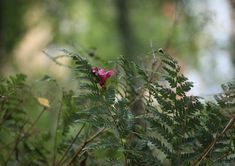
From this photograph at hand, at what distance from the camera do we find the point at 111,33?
23.2 ft

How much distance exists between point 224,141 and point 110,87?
0.80 ft

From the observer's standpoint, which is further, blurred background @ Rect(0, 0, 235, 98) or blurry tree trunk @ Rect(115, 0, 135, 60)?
blurry tree trunk @ Rect(115, 0, 135, 60)

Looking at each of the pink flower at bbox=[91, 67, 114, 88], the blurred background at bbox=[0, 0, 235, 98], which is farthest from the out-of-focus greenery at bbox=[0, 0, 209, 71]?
the pink flower at bbox=[91, 67, 114, 88]

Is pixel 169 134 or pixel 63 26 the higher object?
pixel 63 26

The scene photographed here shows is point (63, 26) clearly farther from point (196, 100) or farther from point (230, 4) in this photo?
point (196, 100)

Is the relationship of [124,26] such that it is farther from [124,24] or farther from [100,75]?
[100,75]

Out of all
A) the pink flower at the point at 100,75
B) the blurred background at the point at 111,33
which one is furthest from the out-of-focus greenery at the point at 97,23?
the pink flower at the point at 100,75

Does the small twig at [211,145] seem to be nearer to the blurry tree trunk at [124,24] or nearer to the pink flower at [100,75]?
the pink flower at [100,75]

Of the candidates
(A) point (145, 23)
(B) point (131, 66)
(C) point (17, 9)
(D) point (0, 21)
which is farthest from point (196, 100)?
(A) point (145, 23)

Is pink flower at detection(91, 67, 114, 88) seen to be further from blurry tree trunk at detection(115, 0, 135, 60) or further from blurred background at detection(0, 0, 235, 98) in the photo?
blurry tree trunk at detection(115, 0, 135, 60)

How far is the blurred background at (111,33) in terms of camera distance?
4.25 meters

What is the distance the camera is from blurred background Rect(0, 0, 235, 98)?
425cm

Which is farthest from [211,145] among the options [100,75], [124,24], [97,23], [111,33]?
[97,23]

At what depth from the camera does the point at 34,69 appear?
22.9ft
